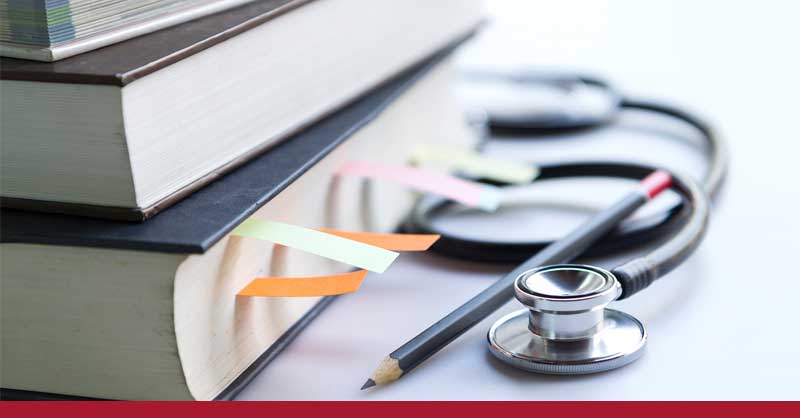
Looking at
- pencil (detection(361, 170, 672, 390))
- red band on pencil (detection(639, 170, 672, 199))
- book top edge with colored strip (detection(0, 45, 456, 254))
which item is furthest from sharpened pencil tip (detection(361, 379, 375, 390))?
red band on pencil (detection(639, 170, 672, 199))

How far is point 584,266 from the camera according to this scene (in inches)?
25.7

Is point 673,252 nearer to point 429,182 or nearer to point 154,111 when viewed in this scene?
point 429,182

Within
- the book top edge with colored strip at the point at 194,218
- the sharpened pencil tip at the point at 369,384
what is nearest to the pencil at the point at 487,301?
the sharpened pencil tip at the point at 369,384

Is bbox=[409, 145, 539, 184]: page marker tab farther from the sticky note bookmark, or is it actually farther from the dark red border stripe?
the dark red border stripe

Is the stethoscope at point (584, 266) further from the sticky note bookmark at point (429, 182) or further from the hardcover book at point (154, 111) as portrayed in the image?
the hardcover book at point (154, 111)

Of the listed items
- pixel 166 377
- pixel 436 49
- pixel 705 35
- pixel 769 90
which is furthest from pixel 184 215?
pixel 705 35

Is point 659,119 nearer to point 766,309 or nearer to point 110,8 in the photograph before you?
point 766,309

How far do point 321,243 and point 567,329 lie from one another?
0.16m

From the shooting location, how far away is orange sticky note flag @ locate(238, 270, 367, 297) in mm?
618

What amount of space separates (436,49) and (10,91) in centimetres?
53

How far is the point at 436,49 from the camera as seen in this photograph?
3.41ft

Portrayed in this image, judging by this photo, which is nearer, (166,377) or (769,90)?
(166,377)

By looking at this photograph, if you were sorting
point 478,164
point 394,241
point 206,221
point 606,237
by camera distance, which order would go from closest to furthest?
point 206,221, point 394,241, point 606,237, point 478,164

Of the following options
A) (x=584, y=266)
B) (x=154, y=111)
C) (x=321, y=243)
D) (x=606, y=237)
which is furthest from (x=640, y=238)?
(x=154, y=111)
